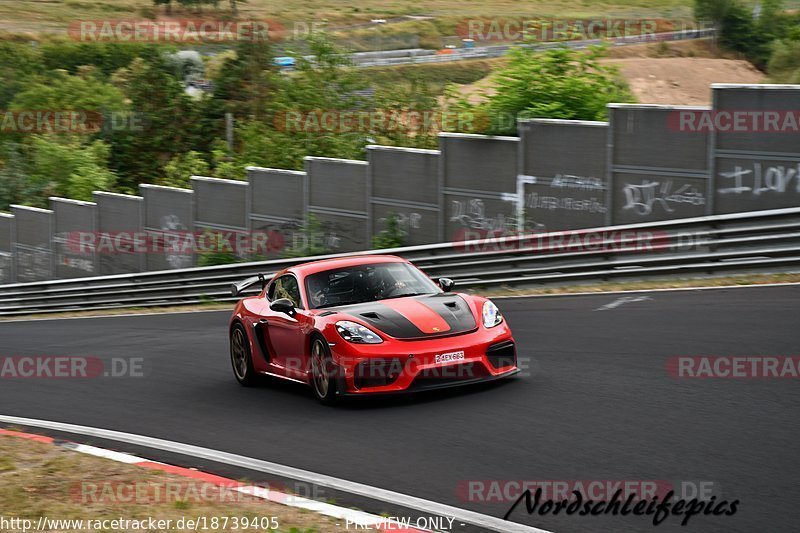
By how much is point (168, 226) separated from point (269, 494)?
25345mm

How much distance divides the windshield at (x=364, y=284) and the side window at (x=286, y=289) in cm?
17

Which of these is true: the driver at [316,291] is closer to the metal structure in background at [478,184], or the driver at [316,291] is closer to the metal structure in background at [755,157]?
the metal structure in background at [755,157]

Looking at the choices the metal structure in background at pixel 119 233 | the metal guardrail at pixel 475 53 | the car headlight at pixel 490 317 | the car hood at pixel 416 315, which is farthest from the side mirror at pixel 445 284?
the metal guardrail at pixel 475 53

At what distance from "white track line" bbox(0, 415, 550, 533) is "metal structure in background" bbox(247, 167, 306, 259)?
1579 centimetres

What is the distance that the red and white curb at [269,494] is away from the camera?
617 centimetres

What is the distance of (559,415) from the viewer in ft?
28.5

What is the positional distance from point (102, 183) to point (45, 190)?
8.08 feet

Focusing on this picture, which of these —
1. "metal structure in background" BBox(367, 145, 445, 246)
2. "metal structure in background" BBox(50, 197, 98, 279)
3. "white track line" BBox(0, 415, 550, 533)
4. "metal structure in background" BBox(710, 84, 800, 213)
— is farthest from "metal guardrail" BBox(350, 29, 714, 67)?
"white track line" BBox(0, 415, 550, 533)

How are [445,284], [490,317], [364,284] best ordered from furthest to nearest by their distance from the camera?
Result: [445,284], [364,284], [490,317]

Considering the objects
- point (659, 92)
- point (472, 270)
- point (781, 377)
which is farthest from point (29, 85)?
point (781, 377)

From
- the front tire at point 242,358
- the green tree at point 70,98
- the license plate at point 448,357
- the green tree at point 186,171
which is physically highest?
the license plate at point 448,357

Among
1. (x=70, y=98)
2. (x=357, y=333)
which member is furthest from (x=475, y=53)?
(x=357, y=333)

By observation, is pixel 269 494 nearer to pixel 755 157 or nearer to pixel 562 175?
pixel 755 157

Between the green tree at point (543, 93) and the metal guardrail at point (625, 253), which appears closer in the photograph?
the metal guardrail at point (625, 253)
